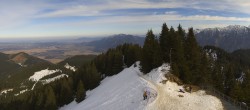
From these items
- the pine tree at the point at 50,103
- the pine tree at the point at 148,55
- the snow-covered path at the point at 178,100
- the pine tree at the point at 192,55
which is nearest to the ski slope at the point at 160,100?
the snow-covered path at the point at 178,100

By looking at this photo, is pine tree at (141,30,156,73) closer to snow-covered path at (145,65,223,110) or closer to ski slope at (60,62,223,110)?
ski slope at (60,62,223,110)

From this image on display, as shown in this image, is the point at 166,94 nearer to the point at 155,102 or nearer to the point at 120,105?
the point at 155,102

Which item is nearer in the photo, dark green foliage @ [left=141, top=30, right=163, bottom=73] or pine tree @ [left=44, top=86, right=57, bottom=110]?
dark green foliage @ [left=141, top=30, right=163, bottom=73]

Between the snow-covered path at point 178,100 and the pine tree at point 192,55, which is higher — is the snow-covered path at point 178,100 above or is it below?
below

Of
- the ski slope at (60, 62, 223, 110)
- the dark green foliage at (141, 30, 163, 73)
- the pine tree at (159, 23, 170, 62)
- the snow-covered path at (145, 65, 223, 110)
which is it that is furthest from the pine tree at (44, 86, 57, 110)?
the snow-covered path at (145, 65, 223, 110)

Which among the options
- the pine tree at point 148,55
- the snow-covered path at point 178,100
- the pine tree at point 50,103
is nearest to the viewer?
the snow-covered path at point 178,100

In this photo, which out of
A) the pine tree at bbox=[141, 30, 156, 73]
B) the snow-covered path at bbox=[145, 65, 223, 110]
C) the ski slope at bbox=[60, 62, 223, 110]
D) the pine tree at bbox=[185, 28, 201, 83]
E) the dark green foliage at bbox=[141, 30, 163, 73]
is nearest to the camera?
the snow-covered path at bbox=[145, 65, 223, 110]

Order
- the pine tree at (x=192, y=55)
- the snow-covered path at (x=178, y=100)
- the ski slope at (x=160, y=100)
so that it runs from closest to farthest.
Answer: the snow-covered path at (x=178, y=100)
the ski slope at (x=160, y=100)
the pine tree at (x=192, y=55)

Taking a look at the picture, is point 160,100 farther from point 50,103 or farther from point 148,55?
point 50,103

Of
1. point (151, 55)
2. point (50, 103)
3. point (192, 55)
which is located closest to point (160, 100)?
point (192, 55)

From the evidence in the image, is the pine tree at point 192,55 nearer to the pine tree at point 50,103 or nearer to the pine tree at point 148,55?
the pine tree at point 148,55

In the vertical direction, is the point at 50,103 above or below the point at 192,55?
below

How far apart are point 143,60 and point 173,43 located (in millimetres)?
9535

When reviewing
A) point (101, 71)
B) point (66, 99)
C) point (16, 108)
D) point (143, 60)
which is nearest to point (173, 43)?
point (143, 60)
